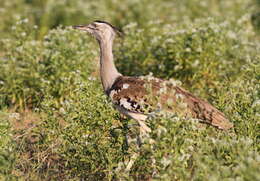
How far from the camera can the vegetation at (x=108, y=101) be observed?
3641 millimetres

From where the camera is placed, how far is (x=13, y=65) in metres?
6.28

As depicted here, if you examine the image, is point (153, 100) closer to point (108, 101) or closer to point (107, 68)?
point (108, 101)

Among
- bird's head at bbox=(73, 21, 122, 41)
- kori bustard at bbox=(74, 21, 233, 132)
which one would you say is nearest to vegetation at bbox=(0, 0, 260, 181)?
kori bustard at bbox=(74, 21, 233, 132)

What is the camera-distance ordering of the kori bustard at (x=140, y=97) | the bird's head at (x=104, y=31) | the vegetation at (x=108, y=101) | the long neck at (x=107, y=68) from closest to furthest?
the vegetation at (x=108, y=101), the kori bustard at (x=140, y=97), the long neck at (x=107, y=68), the bird's head at (x=104, y=31)

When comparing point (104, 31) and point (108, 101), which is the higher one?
point (104, 31)

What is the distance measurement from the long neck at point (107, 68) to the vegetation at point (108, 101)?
0.13 metres

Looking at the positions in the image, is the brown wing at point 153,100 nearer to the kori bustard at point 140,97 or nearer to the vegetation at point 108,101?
the kori bustard at point 140,97

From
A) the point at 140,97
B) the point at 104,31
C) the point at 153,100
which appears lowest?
the point at 140,97

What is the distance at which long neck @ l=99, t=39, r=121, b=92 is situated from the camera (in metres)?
4.95

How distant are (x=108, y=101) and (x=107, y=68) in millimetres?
820

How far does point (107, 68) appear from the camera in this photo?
16.5 ft

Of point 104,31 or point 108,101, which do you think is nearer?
point 108,101

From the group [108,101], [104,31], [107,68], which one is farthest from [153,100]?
[104,31]

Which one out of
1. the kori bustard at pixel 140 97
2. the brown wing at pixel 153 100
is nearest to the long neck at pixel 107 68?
the kori bustard at pixel 140 97
